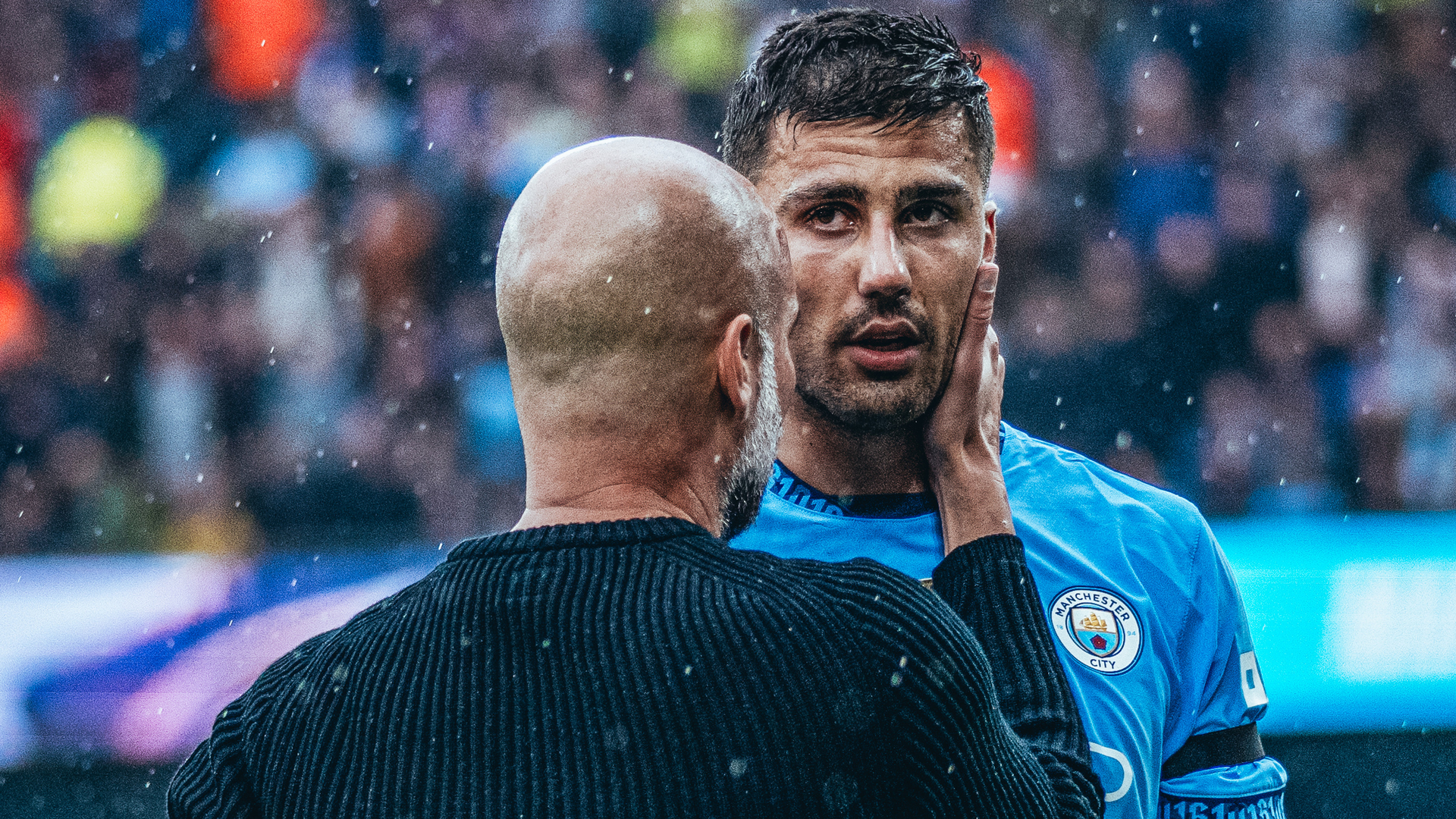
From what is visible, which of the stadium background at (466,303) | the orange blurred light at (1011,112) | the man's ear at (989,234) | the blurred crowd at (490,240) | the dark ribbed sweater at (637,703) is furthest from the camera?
the orange blurred light at (1011,112)

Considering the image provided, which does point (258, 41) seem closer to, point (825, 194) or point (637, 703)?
point (825, 194)

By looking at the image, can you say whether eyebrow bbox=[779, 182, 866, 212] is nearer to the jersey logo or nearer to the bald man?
the bald man

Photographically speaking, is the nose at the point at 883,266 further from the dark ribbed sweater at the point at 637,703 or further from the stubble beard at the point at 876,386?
the dark ribbed sweater at the point at 637,703

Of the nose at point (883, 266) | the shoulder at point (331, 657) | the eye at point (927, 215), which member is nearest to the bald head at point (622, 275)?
the shoulder at point (331, 657)

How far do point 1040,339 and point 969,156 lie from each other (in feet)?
11.9

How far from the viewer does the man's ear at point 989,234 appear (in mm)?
2117

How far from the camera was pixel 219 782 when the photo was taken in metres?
1.43

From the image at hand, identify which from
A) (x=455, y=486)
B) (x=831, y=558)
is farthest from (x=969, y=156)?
(x=455, y=486)

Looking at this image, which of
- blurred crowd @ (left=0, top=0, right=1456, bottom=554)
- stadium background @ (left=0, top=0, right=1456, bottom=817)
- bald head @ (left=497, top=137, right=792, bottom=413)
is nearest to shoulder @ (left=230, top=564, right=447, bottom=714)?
bald head @ (left=497, top=137, right=792, bottom=413)

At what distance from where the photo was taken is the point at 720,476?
154 centimetres

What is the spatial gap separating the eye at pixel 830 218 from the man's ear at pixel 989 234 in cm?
25

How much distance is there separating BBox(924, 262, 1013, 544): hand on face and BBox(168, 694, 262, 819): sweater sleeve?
1018 millimetres

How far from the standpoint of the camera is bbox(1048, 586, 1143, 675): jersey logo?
1936 millimetres

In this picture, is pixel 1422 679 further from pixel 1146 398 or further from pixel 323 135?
pixel 323 135
